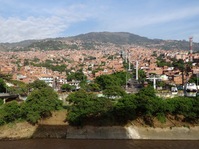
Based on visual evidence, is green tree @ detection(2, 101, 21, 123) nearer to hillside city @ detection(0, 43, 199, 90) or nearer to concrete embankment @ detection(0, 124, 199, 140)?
concrete embankment @ detection(0, 124, 199, 140)

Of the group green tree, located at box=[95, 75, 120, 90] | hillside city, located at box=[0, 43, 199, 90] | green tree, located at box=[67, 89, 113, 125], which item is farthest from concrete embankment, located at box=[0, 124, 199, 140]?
hillside city, located at box=[0, 43, 199, 90]

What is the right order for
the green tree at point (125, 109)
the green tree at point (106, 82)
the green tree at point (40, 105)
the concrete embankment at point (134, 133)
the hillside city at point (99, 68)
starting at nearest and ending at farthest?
the concrete embankment at point (134, 133), the green tree at point (125, 109), the green tree at point (40, 105), the green tree at point (106, 82), the hillside city at point (99, 68)

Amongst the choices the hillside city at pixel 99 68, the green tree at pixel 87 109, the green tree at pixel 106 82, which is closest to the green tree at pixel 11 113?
the green tree at pixel 87 109

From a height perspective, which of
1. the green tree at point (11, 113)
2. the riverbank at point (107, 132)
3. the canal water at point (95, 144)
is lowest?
the canal water at point (95, 144)

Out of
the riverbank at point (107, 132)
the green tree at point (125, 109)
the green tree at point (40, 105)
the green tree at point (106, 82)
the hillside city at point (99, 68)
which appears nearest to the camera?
the riverbank at point (107, 132)

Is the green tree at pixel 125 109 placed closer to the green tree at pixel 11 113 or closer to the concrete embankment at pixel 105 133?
the concrete embankment at pixel 105 133

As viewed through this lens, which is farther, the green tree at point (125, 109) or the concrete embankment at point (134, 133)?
the green tree at point (125, 109)

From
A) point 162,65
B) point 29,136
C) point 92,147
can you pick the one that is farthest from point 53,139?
point 162,65
